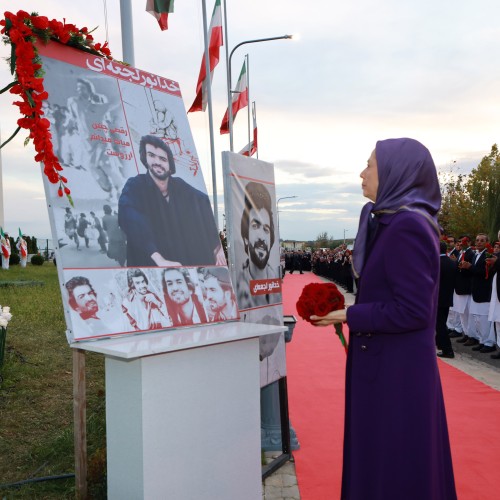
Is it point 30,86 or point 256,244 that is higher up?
point 30,86

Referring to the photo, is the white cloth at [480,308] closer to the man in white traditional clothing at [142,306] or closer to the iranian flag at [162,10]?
the iranian flag at [162,10]

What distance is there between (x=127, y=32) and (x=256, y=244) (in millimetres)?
2100

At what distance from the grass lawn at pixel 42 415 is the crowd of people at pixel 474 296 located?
538 centimetres

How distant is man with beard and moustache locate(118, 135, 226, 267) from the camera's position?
3.07 metres

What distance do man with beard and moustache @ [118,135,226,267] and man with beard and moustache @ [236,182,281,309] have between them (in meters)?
0.48

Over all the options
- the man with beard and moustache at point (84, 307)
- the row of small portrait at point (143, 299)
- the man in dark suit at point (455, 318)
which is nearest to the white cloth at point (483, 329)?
the man in dark suit at point (455, 318)

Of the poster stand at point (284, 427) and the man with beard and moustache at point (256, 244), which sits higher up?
the man with beard and moustache at point (256, 244)

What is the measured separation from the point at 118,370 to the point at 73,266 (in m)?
0.59

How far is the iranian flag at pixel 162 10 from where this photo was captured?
6.45 meters

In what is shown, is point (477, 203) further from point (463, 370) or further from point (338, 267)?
point (463, 370)

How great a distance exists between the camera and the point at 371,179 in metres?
2.29

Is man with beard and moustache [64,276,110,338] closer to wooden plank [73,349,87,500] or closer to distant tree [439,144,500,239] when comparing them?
wooden plank [73,349,87,500]

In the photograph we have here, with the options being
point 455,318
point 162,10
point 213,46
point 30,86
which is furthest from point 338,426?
point 213,46

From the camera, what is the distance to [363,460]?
2264 millimetres
